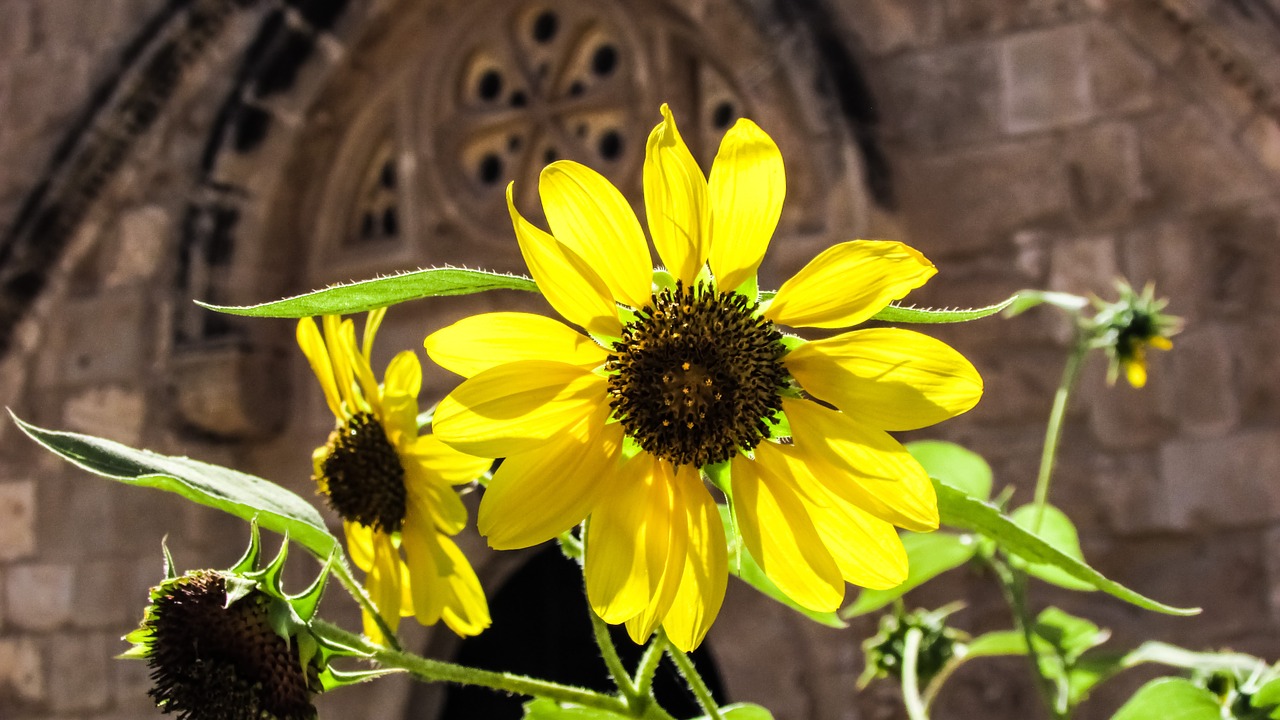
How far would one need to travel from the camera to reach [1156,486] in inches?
70.4

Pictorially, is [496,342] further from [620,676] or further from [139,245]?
[139,245]

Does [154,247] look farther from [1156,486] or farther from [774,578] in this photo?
[774,578]

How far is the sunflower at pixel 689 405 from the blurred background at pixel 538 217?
1523mm

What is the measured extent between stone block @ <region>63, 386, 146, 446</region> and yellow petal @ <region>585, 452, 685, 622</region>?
8.41 ft

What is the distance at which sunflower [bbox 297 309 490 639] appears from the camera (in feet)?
1.55

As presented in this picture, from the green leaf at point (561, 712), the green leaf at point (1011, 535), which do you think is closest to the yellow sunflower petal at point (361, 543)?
the green leaf at point (561, 712)

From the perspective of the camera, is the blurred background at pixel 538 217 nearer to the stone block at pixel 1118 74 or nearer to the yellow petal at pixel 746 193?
the stone block at pixel 1118 74

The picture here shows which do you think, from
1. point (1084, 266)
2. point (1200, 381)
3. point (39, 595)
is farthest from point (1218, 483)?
point (39, 595)

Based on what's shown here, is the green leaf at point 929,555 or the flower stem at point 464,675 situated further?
the green leaf at point 929,555

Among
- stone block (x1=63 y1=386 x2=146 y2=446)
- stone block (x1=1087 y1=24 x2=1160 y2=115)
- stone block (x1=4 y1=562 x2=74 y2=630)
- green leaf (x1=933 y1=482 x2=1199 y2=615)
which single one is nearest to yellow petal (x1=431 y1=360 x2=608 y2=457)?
green leaf (x1=933 y1=482 x2=1199 y2=615)

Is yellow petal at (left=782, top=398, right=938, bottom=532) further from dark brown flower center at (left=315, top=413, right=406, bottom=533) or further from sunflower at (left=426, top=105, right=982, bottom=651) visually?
dark brown flower center at (left=315, top=413, right=406, bottom=533)

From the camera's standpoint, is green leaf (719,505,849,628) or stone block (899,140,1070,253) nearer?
green leaf (719,505,849,628)

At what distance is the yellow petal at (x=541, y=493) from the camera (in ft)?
1.25

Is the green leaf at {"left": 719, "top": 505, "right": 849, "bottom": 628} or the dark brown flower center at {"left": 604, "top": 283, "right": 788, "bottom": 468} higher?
the dark brown flower center at {"left": 604, "top": 283, "right": 788, "bottom": 468}
